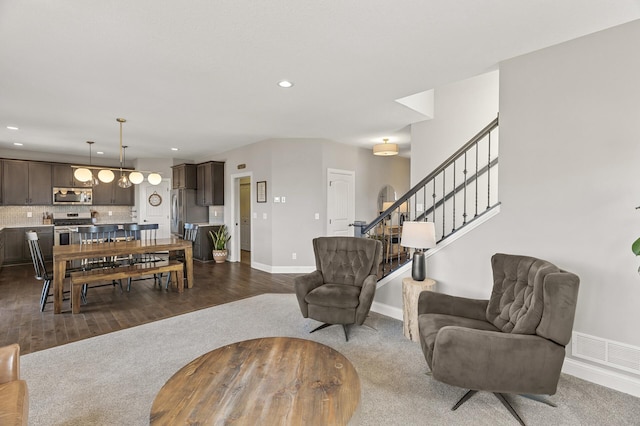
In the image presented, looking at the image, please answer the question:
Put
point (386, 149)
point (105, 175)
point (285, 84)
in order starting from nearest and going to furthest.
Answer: point (285, 84) < point (105, 175) < point (386, 149)

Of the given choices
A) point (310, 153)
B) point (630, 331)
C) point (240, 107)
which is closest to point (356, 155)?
point (310, 153)

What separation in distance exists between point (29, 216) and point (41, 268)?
4.66 m

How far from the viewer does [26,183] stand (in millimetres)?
6996

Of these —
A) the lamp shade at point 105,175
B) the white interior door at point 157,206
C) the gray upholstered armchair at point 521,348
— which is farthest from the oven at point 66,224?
the gray upholstered armchair at point 521,348

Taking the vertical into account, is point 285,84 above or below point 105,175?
above

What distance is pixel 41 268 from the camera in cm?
399

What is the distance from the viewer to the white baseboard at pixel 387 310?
364cm

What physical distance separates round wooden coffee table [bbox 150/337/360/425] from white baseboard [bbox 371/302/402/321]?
1.88 metres

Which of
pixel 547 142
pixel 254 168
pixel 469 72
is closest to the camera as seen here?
pixel 547 142

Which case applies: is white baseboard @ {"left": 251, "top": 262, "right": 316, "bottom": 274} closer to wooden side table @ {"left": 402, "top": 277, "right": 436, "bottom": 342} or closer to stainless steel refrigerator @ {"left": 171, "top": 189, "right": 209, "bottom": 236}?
stainless steel refrigerator @ {"left": 171, "top": 189, "right": 209, "bottom": 236}

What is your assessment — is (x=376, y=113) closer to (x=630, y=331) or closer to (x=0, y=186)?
(x=630, y=331)

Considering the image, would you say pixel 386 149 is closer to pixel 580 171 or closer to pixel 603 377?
pixel 580 171

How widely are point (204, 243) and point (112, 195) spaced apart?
10.2 ft

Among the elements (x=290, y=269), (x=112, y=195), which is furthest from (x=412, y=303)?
(x=112, y=195)
